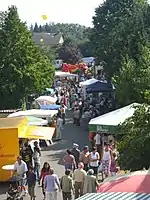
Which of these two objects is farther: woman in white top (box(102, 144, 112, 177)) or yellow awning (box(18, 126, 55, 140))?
yellow awning (box(18, 126, 55, 140))

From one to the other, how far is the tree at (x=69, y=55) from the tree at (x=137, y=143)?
275 ft

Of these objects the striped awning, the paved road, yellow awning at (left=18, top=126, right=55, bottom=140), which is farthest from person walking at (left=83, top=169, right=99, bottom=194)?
yellow awning at (left=18, top=126, right=55, bottom=140)

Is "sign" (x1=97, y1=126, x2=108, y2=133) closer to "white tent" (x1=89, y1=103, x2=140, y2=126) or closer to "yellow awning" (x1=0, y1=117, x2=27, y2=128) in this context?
"white tent" (x1=89, y1=103, x2=140, y2=126)

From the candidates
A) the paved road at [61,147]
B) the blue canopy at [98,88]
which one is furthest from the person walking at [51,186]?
the blue canopy at [98,88]

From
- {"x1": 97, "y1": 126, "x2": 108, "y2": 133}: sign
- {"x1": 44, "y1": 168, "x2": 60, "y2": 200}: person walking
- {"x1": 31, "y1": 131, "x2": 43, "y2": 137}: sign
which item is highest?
{"x1": 97, "y1": 126, "x2": 108, "y2": 133}: sign

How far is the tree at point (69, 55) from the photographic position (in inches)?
3802

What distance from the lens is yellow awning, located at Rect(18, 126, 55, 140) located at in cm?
1950

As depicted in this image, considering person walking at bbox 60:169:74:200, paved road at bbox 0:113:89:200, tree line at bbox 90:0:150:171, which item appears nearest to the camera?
tree line at bbox 90:0:150:171

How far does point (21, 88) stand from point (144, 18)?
10.6 m

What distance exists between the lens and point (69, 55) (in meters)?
97.2

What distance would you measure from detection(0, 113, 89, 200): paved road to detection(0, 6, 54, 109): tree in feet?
12.5

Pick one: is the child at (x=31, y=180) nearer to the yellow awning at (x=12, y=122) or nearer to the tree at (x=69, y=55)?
the yellow awning at (x=12, y=122)

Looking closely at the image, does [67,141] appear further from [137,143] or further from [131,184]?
[131,184]

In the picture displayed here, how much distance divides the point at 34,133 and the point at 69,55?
77844mm
